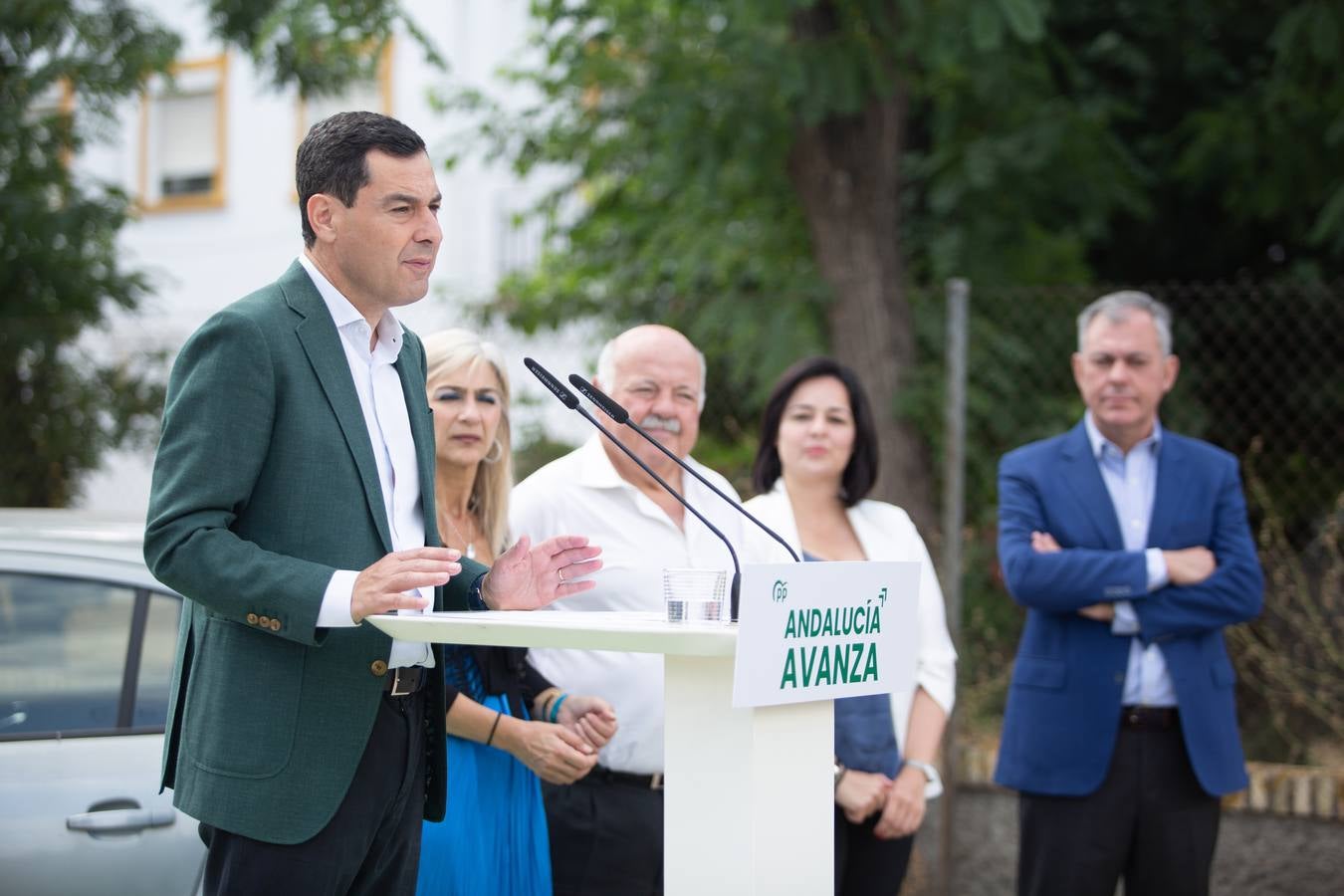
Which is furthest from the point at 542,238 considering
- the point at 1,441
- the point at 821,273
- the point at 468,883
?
the point at 468,883

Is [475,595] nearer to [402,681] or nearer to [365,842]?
[402,681]

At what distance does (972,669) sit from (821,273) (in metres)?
2.11

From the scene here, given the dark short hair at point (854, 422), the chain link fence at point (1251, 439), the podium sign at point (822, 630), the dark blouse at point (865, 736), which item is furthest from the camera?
the chain link fence at point (1251, 439)

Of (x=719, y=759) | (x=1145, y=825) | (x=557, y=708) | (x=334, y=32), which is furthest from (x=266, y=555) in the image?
(x=334, y=32)

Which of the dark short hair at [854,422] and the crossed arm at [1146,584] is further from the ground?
the dark short hair at [854,422]

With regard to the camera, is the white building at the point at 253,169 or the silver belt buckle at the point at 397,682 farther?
the white building at the point at 253,169

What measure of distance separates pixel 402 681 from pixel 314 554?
0.95 feet

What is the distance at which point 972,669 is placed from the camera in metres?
5.98

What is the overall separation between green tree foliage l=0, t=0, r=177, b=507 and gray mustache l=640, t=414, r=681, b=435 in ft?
15.1

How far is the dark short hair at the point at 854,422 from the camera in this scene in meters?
4.23

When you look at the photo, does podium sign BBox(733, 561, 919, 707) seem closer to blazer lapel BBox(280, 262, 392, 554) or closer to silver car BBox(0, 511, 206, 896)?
blazer lapel BBox(280, 262, 392, 554)

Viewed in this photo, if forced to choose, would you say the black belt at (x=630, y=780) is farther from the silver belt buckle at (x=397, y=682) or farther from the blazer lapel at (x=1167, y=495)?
the blazer lapel at (x=1167, y=495)

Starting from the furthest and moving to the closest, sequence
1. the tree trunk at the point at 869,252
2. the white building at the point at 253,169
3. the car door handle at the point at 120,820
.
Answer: the white building at the point at 253,169
the tree trunk at the point at 869,252
the car door handle at the point at 120,820

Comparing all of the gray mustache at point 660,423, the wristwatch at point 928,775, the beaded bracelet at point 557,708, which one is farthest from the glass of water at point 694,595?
the wristwatch at point 928,775
